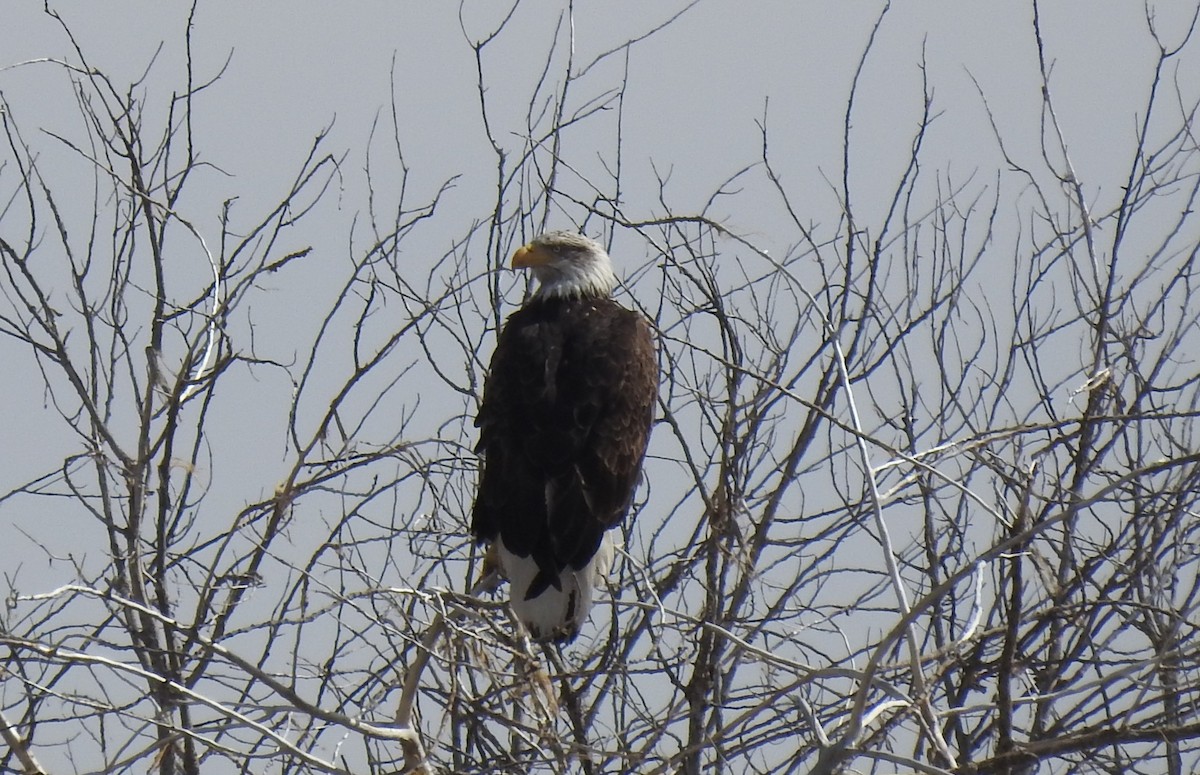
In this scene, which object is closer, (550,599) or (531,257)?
(550,599)

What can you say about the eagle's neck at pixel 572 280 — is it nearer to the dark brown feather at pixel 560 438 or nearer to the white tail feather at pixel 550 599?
the dark brown feather at pixel 560 438

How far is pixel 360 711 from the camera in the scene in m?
4.46

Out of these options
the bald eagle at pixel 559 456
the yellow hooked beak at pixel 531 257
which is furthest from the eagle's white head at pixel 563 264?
the bald eagle at pixel 559 456

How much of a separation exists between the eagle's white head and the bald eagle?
0.37 metres

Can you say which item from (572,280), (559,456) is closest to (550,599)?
(559,456)

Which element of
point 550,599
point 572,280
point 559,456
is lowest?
point 550,599

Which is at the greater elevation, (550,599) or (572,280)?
(572,280)

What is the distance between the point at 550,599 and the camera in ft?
19.7

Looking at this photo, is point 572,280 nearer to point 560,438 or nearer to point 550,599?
point 560,438

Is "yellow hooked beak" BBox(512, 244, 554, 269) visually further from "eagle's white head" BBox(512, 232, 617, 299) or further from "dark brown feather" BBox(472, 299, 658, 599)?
"dark brown feather" BBox(472, 299, 658, 599)

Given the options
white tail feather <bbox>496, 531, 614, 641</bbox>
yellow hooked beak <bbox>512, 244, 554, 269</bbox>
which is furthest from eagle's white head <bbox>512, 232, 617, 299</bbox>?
white tail feather <bbox>496, 531, 614, 641</bbox>

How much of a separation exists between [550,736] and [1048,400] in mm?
2690

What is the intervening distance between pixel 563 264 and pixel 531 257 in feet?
0.46

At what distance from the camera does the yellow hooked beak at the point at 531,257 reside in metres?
6.72
